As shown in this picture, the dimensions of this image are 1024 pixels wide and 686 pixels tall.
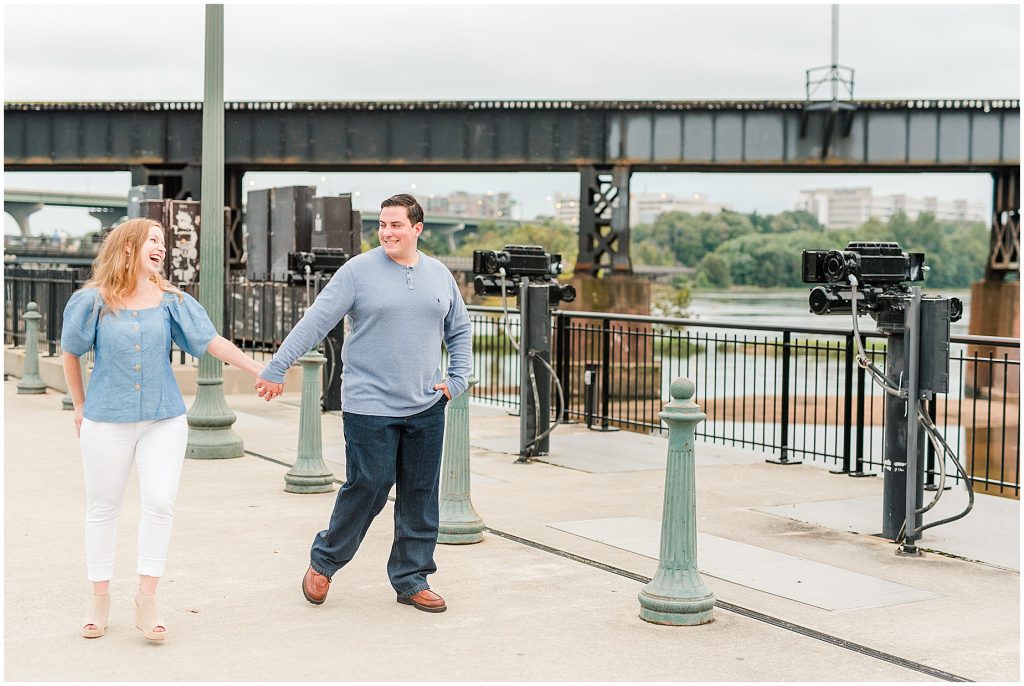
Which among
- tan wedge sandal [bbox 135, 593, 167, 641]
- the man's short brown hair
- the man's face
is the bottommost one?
tan wedge sandal [bbox 135, 593, 167, 641]

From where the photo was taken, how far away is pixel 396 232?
6.03 metres

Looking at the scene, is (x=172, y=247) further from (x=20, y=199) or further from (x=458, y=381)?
(x=20, y=199)

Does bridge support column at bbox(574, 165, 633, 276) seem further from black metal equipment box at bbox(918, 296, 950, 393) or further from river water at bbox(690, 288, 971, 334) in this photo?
river water at bbox(690, 288, 971, 334)

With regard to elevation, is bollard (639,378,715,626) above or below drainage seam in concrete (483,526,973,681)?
above

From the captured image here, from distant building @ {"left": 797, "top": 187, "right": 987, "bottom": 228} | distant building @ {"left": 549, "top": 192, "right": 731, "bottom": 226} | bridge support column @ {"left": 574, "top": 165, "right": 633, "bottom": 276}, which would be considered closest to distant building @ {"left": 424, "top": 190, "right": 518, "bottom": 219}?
distant building @ {"left": 549, "top": 192, "right": 731, "bottom": 226}

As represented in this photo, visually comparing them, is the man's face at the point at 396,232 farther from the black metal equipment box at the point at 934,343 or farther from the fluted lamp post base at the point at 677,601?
the black metal equipment box at the point at 934,343

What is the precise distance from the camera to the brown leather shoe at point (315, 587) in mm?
6215

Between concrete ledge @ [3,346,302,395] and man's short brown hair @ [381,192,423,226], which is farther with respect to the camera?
concrete ledge @ [3,346,302,395]

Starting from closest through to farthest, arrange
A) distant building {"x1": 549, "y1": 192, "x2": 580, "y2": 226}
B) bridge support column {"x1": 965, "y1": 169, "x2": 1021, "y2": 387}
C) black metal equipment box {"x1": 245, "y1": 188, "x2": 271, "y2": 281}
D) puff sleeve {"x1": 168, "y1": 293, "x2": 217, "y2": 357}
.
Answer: puff sleeve {"x1": 168, "y1": 293, "x2": 217, "y2": 357} < black metal equipment box {"x1": 245, "y1": 188, "x2": 271, "y2": 281} < bridge support column {"x1": 965, "y1": 169, "x2": 1021, "y2": 387} < distant building {"x1": 549, "y1": 192, "x2": 580, "y2": 226}

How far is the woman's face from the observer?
5500 millimetres

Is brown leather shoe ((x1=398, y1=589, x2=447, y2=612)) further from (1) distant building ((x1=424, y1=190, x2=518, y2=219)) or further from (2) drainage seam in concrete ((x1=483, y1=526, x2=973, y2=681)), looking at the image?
(1) distant building ((x1=424, y1=190, x2=518, y2=219))

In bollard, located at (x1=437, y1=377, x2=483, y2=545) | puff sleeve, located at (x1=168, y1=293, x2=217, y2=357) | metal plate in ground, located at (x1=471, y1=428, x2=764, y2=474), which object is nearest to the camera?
puff sleeve, located at (x1=168, y1=293, x2=217, y2=357)

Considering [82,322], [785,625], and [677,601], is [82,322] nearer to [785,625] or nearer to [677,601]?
[677,601]

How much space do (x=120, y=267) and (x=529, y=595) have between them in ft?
8.98
